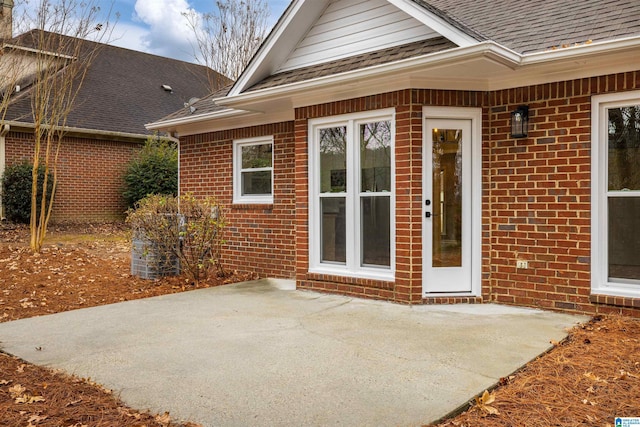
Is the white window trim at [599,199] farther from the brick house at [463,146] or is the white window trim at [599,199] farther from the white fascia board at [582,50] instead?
the white fascia board at [582,50]

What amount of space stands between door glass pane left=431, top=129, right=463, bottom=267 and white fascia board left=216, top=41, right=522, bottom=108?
102 centimetres

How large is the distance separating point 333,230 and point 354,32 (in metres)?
2.68

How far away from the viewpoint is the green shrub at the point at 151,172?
55.3 feet

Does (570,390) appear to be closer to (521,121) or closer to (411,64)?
(521,121)

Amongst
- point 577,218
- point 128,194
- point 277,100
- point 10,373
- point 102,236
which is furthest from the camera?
point 128,194

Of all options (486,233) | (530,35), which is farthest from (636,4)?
(486,233)

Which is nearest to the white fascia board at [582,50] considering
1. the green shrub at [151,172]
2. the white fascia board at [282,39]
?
the white fascia board at [282,39]

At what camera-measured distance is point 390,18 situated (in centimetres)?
653

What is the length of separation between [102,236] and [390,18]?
1102 cm

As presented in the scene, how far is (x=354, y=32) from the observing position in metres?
6.87

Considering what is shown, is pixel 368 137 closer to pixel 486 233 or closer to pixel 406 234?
pixel 406 234

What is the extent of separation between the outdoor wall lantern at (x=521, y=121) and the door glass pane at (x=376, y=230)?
5.44 ft

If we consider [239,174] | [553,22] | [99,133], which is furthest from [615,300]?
[99,133]

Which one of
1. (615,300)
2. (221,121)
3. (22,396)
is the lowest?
(22,396)
